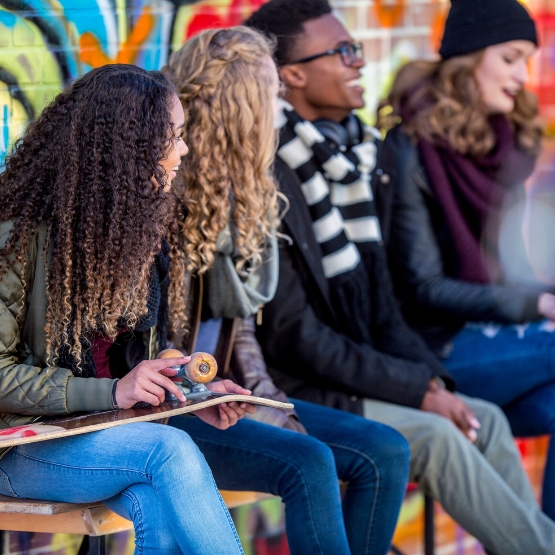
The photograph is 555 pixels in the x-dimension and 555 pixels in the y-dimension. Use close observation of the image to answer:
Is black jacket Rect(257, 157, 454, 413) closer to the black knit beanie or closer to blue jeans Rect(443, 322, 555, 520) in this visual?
blue jeans Rect(443, 322, 555, 520)

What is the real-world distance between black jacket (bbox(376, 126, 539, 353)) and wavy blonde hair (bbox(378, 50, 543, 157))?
13 cm

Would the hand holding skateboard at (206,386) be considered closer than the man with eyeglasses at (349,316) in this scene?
Yes

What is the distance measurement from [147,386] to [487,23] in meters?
2.09

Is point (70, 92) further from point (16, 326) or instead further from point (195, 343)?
point (195, 343)

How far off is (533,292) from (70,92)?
191cm

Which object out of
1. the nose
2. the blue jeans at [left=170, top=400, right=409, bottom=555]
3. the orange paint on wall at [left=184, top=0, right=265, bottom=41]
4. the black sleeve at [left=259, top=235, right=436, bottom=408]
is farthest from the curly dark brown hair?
the nose

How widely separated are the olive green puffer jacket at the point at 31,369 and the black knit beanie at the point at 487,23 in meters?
1.98

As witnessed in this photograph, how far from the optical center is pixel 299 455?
7.70ft

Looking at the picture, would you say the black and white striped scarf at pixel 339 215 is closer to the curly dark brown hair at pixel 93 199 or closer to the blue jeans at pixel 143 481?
the curly dark brown hair at pixel 93 199

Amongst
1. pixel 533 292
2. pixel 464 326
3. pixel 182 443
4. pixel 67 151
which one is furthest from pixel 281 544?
pixel 67 151

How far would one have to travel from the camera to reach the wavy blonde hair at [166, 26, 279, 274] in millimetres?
2496

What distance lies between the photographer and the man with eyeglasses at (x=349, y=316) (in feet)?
8.96

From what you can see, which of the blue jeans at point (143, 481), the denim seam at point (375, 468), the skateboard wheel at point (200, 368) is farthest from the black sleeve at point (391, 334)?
the blue jeans at point (143, 481)

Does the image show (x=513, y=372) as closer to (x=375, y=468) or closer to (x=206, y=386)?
(x=375, y=468)
